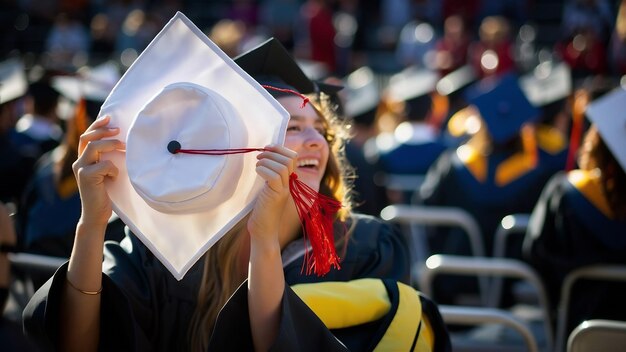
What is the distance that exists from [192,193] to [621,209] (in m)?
2.31

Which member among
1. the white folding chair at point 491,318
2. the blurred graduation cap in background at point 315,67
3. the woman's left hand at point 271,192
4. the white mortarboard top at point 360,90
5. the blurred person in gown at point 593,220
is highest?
the blurred graduation cap in background at point 315,67

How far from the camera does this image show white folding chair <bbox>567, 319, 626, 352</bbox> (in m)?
2.72

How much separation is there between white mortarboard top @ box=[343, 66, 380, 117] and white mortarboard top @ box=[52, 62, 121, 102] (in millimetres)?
2338

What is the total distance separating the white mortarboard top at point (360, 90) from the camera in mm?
9609

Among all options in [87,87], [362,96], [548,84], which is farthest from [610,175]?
[362,96]

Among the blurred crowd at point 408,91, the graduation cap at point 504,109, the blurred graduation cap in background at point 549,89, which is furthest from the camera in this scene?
the blurred graduation cap in background at point 549,89

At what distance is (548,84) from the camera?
32.6 ft

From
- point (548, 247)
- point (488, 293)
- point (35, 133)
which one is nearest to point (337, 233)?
point (548, 247)

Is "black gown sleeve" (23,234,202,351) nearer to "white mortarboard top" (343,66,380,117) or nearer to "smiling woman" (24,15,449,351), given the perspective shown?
"smiling woman" (24,15,449,351)

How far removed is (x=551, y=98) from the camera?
8891 mm

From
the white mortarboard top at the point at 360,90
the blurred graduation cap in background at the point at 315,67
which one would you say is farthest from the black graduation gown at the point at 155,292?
the blurred graduation cap in background at the point at 315,67

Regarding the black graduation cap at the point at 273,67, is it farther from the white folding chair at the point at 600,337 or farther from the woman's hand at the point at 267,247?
the white folding chair at the point at 600,337

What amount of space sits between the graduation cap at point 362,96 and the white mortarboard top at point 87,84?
194 centimetres

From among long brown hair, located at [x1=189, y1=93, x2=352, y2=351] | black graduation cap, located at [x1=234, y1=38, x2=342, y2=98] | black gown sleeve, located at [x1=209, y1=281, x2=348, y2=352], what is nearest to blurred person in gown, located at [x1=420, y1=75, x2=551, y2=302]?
black graduation cap, located at [x1=234, y1=38, x2=342, y2=98]
